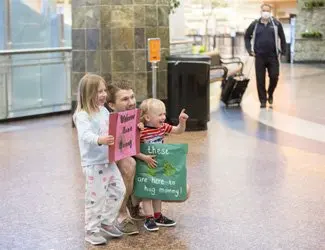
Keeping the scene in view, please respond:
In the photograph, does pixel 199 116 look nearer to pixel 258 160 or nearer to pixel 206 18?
pixel 258 160

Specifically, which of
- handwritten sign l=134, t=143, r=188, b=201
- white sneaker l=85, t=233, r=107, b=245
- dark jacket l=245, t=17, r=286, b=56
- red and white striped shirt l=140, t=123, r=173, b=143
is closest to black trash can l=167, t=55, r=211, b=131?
dark jacket l=245, t=17, r=286, b=56

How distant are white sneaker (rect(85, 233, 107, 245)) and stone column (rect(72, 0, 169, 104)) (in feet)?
18.2

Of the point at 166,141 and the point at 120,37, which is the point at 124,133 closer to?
the point at 166,141

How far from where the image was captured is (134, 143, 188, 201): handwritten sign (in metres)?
4.93

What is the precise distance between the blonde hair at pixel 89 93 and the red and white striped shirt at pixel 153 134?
514mm

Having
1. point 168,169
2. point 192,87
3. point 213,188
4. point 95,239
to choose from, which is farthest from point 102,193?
point 192,87

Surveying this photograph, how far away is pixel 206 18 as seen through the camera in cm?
2759

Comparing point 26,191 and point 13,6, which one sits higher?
point 13,6

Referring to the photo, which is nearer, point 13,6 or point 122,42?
point 122,42

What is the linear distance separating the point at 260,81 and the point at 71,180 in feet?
20.5

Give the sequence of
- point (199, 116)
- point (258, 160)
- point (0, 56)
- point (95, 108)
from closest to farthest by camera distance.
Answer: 1. point (95, 108)
2. point (258, 160)
3. point (199, 116)
4. point (0, 56)

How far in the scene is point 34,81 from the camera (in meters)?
12.0

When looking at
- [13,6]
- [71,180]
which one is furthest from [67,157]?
[13,6]

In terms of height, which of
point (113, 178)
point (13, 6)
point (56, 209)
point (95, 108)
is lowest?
point (56, 209)
